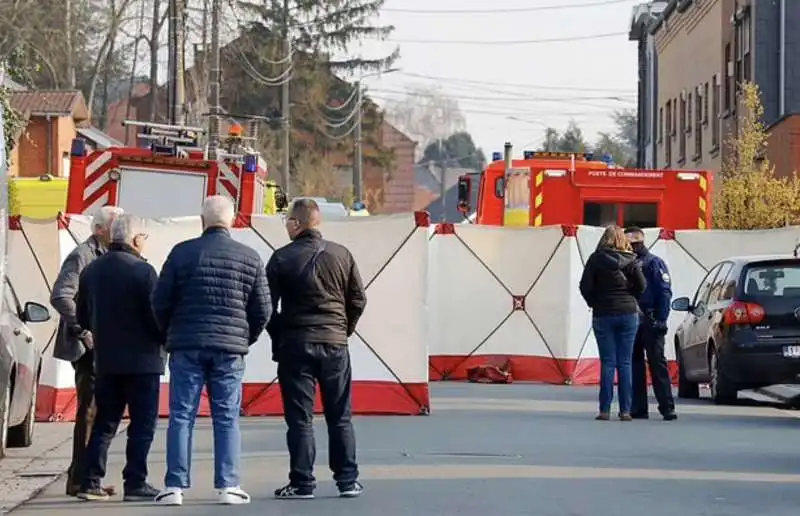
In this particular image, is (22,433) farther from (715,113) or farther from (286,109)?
(286,109)

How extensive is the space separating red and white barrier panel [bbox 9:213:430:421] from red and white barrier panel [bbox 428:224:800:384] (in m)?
6.00

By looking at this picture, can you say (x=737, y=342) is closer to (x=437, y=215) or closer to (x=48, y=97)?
(x=48, y=97)

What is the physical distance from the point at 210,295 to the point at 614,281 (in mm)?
7153

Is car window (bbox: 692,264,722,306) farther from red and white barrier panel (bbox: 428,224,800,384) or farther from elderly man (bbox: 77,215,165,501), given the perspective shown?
elderly man (bbox: 77,215,165,501)

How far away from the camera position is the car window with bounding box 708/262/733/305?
19.8 meters

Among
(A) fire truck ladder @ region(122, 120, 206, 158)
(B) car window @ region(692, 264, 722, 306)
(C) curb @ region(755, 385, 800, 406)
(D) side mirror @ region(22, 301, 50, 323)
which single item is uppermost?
(A) fire truck ladder @ region(122, 120, 206, 158)

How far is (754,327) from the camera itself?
61.3 feet

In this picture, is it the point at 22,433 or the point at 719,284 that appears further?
the point at 719,284

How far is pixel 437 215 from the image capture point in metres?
138

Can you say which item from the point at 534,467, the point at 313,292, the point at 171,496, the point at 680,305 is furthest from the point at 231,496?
the point at 680,305

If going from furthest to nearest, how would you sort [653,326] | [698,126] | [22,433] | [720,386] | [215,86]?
[698,126] → [215,86] → [720,386] → [653,326] → [22,433]

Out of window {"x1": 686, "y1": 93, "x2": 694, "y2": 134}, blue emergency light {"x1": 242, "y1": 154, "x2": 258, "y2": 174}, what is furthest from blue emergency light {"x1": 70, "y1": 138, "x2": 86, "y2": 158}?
window {"x1": 686, "y1": 93, "x2": 694, "y2": 134}

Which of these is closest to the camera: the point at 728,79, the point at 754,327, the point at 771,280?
the point at 754,327

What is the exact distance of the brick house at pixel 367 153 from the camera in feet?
254
